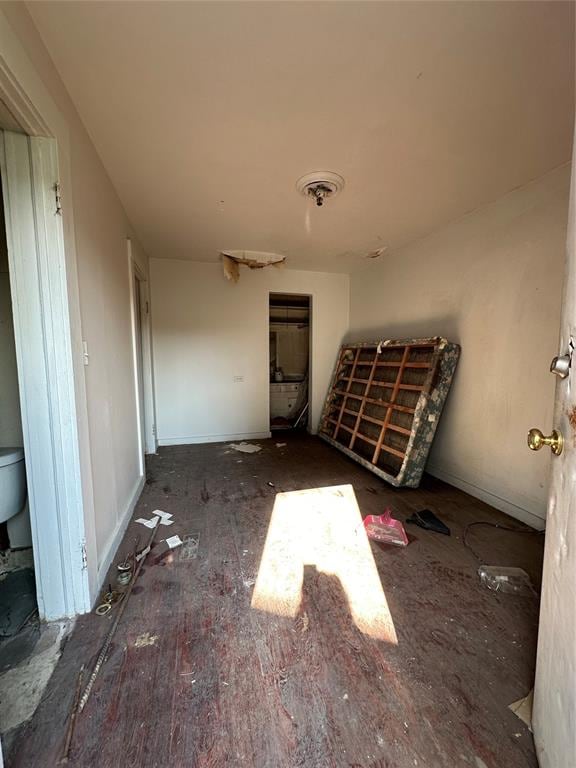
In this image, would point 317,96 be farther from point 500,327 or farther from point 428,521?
point 428,521

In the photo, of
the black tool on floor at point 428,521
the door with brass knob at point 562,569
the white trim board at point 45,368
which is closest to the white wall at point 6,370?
the white trim board at point 45,368

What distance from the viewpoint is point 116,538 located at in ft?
6.49

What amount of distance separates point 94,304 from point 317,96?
61.6 inches

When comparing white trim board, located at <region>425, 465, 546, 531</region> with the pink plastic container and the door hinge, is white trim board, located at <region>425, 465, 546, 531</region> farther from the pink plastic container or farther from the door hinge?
the door hinge

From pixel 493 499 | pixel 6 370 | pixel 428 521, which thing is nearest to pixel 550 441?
pixel 428 521

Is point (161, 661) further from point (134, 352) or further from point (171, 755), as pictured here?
point (134, 352)

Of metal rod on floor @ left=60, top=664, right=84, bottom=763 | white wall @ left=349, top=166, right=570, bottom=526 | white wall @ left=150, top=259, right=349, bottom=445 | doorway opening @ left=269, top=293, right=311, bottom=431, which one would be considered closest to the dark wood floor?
metal rod on floor @ left=60, top=664, right=84, bottom=763

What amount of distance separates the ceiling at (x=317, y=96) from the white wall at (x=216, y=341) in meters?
1.55

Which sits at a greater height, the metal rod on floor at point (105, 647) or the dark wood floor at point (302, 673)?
the metal rod on floor at point (105, 647)

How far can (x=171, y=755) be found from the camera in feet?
3.15

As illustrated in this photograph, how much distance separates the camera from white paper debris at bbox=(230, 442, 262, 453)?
3983 millimetres

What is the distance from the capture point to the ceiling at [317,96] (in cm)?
113

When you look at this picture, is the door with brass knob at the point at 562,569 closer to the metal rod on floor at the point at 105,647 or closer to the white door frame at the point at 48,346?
the metal rod on floor at the point at 105,647

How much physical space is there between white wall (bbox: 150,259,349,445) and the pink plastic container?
2513 mm
